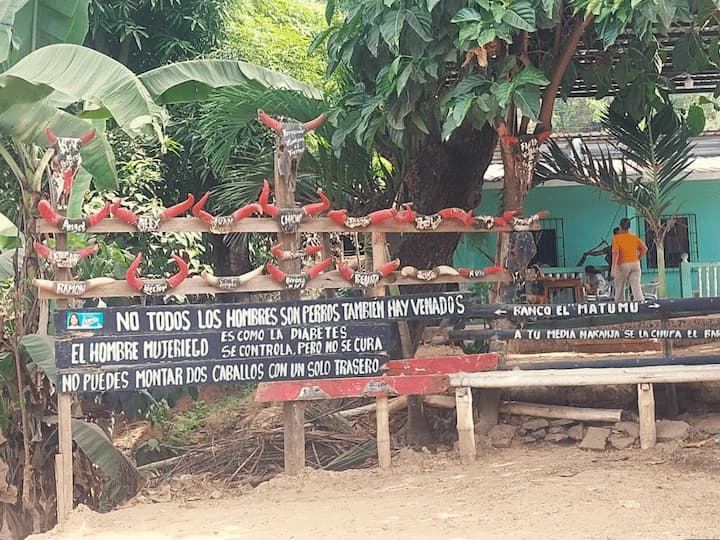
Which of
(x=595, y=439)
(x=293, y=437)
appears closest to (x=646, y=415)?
(x=595, y=439)

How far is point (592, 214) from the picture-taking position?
1412cm

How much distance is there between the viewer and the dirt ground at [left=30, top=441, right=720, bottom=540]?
17.7 feet

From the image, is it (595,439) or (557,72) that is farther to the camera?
(557,72)

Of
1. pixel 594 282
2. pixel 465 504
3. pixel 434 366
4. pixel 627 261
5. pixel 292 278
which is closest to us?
pixel 465 504

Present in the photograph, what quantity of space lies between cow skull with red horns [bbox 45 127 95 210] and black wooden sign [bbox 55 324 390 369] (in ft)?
3.19

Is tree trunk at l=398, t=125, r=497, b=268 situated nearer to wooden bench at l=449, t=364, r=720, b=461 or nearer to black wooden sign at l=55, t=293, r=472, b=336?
black wooden sign at l=55, t=293, r=472, b=336

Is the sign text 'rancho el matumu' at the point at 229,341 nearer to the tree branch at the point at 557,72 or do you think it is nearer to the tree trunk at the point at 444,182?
the tree branch at the point at 557,72

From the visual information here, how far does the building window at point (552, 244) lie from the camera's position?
1411cm

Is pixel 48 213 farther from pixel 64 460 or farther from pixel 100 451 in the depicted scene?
pixel 100 451

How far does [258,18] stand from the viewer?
15.7 m

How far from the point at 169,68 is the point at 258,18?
27.3ft

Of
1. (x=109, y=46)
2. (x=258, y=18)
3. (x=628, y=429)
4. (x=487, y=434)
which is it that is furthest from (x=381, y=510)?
(x=258, y=18)

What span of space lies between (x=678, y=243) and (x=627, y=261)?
11.6ft

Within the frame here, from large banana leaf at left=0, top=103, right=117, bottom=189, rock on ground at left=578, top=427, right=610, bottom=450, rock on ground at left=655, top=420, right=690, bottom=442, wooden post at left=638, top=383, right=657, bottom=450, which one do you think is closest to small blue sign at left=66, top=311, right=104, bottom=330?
large banana leaf at left=0, top=103, right=117, bottom=189
